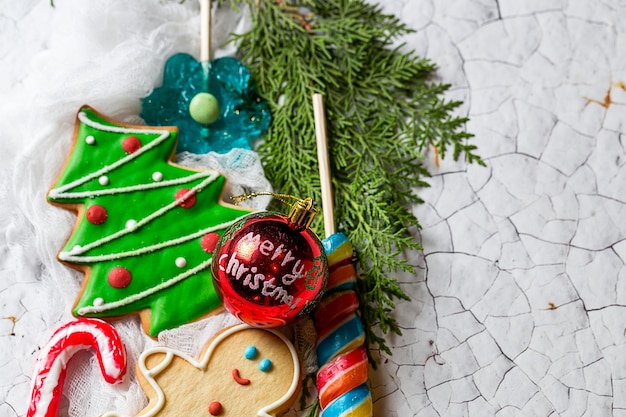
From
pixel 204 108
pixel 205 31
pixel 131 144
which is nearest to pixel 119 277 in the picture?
pixel 131 144

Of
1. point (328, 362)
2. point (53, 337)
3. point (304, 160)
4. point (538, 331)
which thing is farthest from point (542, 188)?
point (53, 337)

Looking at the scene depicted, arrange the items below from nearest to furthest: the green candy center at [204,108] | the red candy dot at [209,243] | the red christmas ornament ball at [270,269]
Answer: the red christmas ornament ball at [270,269], the red candy dot at [209,243], the green candy center at [204,108]

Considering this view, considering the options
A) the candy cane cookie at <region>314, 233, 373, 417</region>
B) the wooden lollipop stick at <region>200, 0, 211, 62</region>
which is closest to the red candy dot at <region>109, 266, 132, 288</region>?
the candy cane cookie at <region>314, 233, 373, 417</region>

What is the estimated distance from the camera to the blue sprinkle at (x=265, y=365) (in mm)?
1398

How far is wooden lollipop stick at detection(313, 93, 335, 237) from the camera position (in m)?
1.52

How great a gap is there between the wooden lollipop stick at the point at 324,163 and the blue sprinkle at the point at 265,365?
0.32 meters

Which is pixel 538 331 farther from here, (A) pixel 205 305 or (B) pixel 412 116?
(A) pixel 205 305

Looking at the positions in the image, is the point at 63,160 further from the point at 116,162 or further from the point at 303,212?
the point at 303,212

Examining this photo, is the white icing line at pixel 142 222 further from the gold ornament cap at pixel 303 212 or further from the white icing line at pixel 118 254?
the gold ornament cap at pixel 303 212

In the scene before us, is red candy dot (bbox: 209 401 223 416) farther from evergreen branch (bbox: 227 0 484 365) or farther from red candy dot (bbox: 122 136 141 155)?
red candy dot (bbox: 122 136 141 155)

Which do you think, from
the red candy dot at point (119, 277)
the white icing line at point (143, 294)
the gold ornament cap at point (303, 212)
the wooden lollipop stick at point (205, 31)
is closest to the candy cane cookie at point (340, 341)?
the gold ornament cap at point (303, 212)

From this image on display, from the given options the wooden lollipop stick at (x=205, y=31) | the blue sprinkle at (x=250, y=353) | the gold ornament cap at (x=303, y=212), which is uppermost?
the wooden lollipop stick at (x=205, y=31)

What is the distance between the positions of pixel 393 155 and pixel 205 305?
0.59m

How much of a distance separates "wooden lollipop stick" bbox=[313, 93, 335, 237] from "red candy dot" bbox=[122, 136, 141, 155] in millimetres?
426
